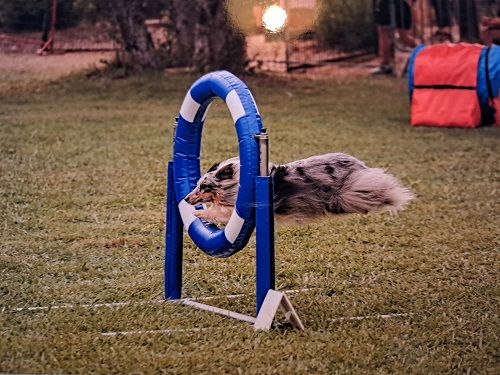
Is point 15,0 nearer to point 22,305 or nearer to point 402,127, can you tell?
point 402,127

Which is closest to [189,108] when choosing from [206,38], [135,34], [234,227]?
[234,227]

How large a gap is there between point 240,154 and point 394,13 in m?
10.3

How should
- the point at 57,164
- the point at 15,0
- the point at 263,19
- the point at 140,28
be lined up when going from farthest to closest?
the point at 15,0 < the point at 140,28 < the point at 263,19 < the point at 57,164

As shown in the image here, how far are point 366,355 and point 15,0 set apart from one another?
1095 centimetres

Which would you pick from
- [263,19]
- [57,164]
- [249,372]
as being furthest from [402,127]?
[249,372]

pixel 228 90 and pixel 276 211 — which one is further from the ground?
pixel 228 90

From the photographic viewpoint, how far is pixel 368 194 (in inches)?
144

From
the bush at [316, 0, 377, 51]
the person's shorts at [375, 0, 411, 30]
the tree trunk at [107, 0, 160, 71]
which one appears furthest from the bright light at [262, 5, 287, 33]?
the bush at [316, 0, 377, 51]

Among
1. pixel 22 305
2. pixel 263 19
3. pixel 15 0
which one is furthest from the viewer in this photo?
pixel 15 0

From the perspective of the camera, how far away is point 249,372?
118 inches

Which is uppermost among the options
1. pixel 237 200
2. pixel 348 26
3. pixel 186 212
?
pixel 348 26

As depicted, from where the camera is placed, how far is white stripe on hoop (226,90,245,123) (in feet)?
11.3

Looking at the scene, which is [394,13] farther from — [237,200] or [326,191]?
[237,200]

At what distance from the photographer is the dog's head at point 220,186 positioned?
3.74 meters
